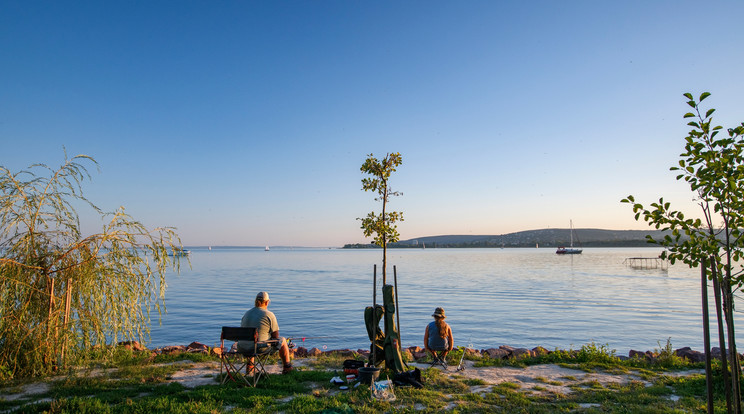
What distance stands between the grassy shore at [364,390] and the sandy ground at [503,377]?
16 millimetres

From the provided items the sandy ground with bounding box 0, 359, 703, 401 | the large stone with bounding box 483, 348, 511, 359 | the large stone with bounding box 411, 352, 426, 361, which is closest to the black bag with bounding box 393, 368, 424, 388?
the sandy ground with bounding box 0, 359, 703, 401

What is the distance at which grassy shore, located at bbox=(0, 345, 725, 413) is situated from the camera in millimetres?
5758

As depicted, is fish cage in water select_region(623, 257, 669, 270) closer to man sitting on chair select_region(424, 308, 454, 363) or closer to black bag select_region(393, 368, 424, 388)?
man sitting on chair select_region(424, 308, 454, 363)

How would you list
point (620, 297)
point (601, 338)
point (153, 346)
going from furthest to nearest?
point (620, 297) → point (601, 338) → point (153, 346)

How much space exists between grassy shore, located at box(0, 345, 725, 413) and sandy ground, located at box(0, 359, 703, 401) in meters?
0.02

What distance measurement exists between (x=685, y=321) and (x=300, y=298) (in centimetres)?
2040

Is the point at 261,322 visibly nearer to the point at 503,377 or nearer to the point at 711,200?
the point at 503,377

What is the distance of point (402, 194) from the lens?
28.6 feet

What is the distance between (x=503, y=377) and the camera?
7.89m

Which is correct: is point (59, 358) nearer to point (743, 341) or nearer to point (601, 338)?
point (601, 338)

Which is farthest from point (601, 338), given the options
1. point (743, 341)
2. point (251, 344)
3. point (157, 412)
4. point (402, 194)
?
point (157, 412)

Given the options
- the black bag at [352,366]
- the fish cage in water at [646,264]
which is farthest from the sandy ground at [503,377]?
the fish cage in water at [646,264]

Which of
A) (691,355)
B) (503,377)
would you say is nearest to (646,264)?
(691,355)

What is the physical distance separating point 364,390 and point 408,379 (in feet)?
2.59
